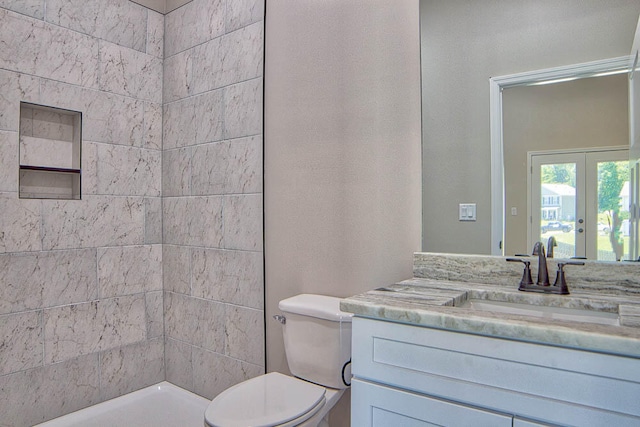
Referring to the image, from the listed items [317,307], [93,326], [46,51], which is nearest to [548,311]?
[317,307]

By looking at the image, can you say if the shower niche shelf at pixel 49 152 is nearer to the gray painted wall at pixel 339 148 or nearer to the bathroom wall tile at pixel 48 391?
the bathroom wall tile at pixel 48 391

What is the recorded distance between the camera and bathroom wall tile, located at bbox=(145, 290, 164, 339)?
263 centimetres

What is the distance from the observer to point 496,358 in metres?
1.05

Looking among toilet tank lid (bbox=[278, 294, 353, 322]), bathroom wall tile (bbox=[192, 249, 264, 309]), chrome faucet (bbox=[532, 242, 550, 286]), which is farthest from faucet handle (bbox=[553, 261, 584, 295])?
bathroom wall tile (bbox=[192, 249, 264, 309])

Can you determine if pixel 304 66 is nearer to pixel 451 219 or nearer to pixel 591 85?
pixel 451 219

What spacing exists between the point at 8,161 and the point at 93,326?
99cm

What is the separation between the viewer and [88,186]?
7.74 ft

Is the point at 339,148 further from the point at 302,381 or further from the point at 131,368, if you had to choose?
the point at 131,368

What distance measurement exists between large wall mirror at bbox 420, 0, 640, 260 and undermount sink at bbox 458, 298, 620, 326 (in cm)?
24

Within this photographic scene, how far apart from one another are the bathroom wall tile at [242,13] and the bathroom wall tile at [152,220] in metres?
1.17

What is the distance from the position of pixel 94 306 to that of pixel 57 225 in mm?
502

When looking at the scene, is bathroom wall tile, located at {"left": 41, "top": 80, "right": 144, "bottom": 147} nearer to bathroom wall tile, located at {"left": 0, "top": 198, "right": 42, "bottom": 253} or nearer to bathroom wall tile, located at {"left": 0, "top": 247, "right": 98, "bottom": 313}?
bathroom wall tile, located at {"left": 0, "top": 198, "right": 42, "bottom": 253}

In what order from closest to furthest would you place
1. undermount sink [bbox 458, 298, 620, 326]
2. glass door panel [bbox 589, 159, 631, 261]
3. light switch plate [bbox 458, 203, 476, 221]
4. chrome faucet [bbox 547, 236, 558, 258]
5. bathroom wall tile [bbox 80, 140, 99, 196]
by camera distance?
undermount sink [bbox 458, 298, 620, 326] < glass door panel [bbox 589, 159, 631, 261] < chrome faucet [bbox 547, 236, 558, 258] < light switch plate [bbox 458, 203, 476, 221] < bathroom wall tile [bbox 80, 140, 99, 196]

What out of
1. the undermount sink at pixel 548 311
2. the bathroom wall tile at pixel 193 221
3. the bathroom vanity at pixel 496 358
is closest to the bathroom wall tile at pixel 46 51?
the bathroom wall tile at pixel 193 221
